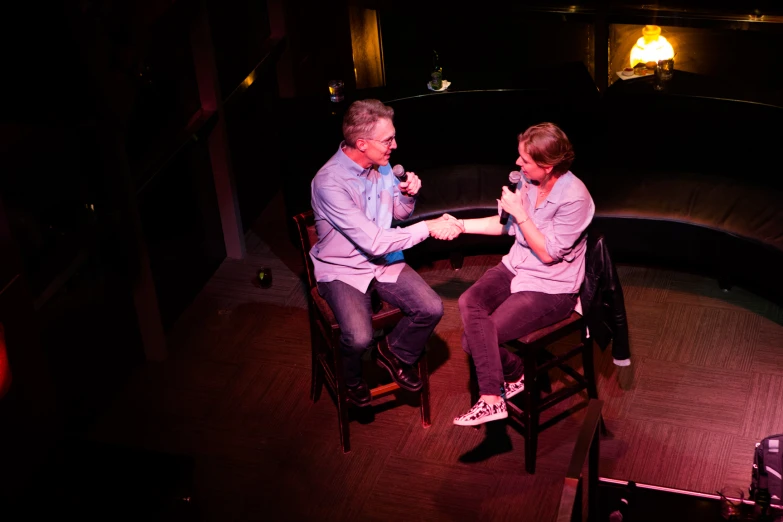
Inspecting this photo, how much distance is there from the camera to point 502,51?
21.6 feet

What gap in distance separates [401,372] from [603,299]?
0.93m

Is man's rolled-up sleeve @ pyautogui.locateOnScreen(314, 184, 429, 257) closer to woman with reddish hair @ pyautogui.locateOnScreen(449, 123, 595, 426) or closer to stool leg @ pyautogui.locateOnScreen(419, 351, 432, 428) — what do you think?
woman with reddish hair @ pyautogui.locateOnScreen(449, 123, 595, 426)

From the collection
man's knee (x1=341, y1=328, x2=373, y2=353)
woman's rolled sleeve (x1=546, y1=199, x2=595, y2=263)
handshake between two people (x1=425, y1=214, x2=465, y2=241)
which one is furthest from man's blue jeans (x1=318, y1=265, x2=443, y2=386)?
woman's rolled sleeve (x1=546, y1=199, x2=595, y2=263)

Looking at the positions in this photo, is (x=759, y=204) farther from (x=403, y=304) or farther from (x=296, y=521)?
(x=296, y=521)

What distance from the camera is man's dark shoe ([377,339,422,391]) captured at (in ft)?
13.5

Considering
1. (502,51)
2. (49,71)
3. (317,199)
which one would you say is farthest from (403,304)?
(502,51)

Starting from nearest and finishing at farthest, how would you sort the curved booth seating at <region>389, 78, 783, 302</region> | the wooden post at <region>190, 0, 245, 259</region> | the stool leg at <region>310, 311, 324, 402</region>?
the stool leg at <region>310, 311, 324, 402</region> → the curved booth seating at <region>389, 78, 783, 302</region> → the wooden post at <region>190, 0, 245, 259</region>

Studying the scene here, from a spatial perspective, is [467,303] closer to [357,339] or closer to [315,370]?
[357,339]

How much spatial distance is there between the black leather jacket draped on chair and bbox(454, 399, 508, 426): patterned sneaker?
1.71ft

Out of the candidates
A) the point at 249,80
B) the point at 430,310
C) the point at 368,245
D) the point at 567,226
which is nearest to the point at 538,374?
the point at 430,310

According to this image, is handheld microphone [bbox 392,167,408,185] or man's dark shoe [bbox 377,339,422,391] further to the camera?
man's dark shoe [bbox 377,339,422,391]

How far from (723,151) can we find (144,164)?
3.19m

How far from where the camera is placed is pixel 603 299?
12.9 feet

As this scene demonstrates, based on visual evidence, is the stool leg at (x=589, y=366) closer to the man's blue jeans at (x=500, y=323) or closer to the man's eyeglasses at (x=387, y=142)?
the man's blue jeans at (x=500, y=323)
